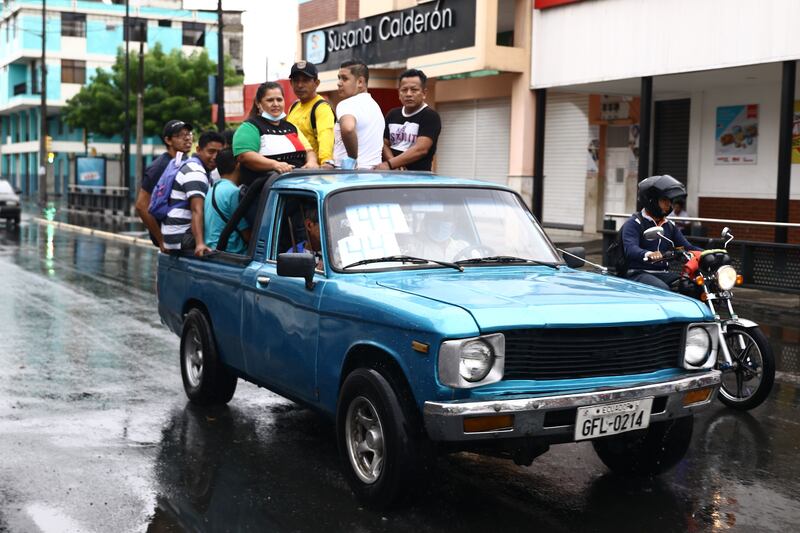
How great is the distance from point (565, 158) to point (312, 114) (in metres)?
19.3

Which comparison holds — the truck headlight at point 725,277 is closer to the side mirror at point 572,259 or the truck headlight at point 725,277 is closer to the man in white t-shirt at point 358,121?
the side mirror at point 572,259

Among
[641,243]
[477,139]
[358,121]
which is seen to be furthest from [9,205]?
[641,243]

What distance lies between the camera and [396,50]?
88.9ft

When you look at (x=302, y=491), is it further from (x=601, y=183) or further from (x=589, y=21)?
(x=601, y=183)

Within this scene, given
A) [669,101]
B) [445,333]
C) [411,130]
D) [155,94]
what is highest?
[155,94]

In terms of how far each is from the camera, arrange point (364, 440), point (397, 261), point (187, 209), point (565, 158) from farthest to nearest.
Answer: point (565, 158) → point (187, 209) → point (397, 261) → point (364, 440)

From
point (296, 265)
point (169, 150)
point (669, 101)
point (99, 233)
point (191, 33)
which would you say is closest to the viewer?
point (296, 265)

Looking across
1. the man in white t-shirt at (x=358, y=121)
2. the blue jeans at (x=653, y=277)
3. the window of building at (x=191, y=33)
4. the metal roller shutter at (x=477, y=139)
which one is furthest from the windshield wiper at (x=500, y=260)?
the window of building at (x=191, y=33)

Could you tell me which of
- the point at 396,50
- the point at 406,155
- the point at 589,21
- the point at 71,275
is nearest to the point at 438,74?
the point at 396,50

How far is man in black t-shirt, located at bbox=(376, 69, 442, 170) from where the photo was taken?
8.44 m

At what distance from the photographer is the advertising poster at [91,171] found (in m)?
48.8

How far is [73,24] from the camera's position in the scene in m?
72.3

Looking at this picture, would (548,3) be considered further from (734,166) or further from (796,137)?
(796,137)

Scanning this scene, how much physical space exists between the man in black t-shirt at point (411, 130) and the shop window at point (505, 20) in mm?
17156
